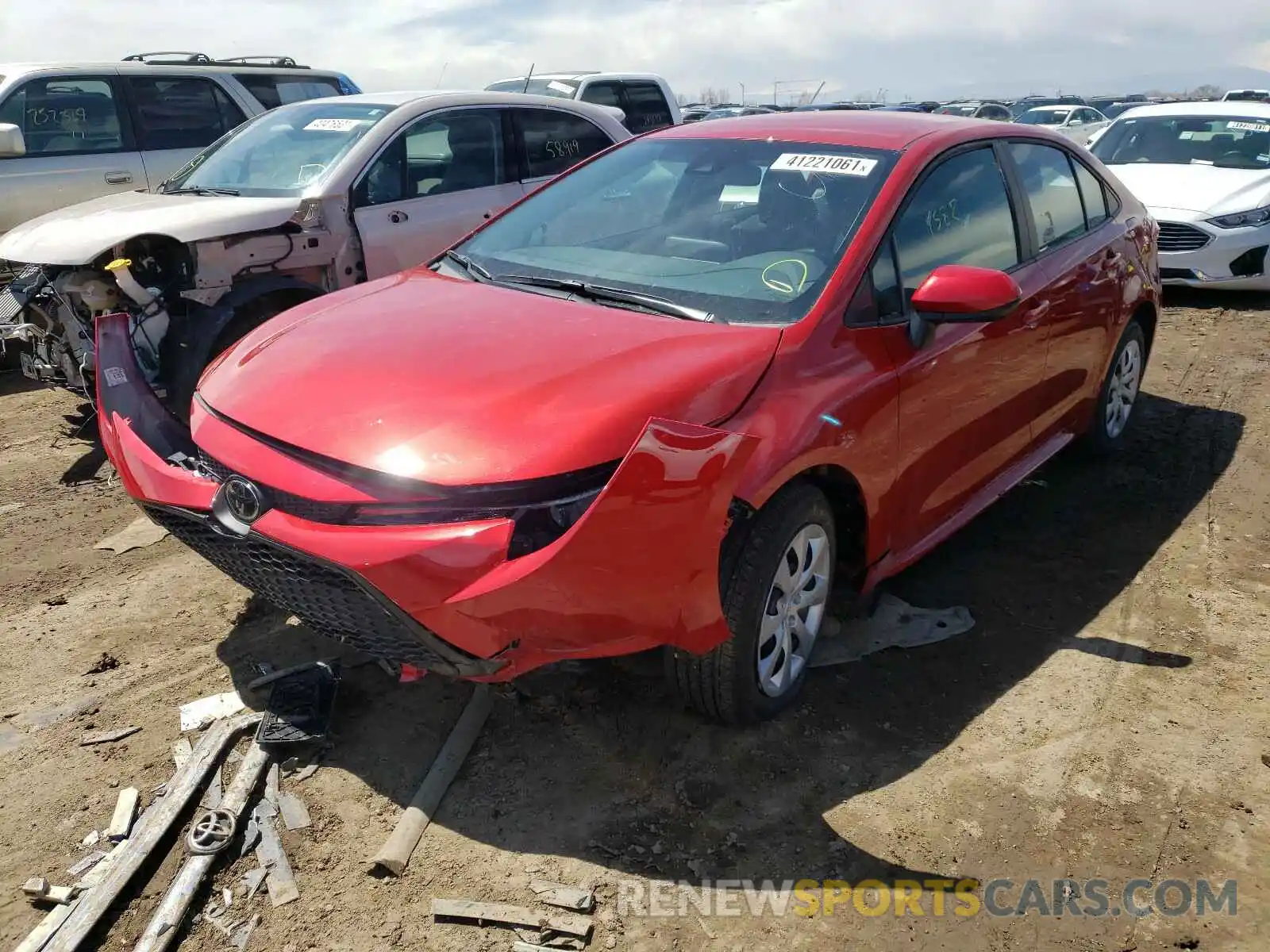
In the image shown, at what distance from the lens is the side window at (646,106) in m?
12.1

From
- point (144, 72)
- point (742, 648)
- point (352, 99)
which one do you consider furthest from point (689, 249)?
point (144, 72)

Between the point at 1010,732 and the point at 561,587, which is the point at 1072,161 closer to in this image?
the point at 1010,732

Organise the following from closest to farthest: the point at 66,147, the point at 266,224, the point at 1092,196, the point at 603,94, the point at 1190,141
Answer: the point at 1092,196 → the point at 266,224 → the point at 66,147 → the point at 1190,141 → the point at 603,94

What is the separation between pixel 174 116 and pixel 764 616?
760cm

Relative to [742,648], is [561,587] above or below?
above

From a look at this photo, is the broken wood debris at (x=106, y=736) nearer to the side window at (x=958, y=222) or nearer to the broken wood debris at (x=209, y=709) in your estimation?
the broken wood debris at (x=209, y=709)

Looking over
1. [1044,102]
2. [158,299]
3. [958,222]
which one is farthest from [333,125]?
[1044,102]

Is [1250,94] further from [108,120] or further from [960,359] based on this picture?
[960,359]

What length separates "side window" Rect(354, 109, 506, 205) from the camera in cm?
587

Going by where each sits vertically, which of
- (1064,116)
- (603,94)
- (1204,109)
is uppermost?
(1204,109)

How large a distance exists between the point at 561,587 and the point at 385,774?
38.8 inches

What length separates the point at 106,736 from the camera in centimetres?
308

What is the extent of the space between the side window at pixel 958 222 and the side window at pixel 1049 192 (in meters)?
0.24

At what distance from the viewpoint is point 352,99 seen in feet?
20.6
